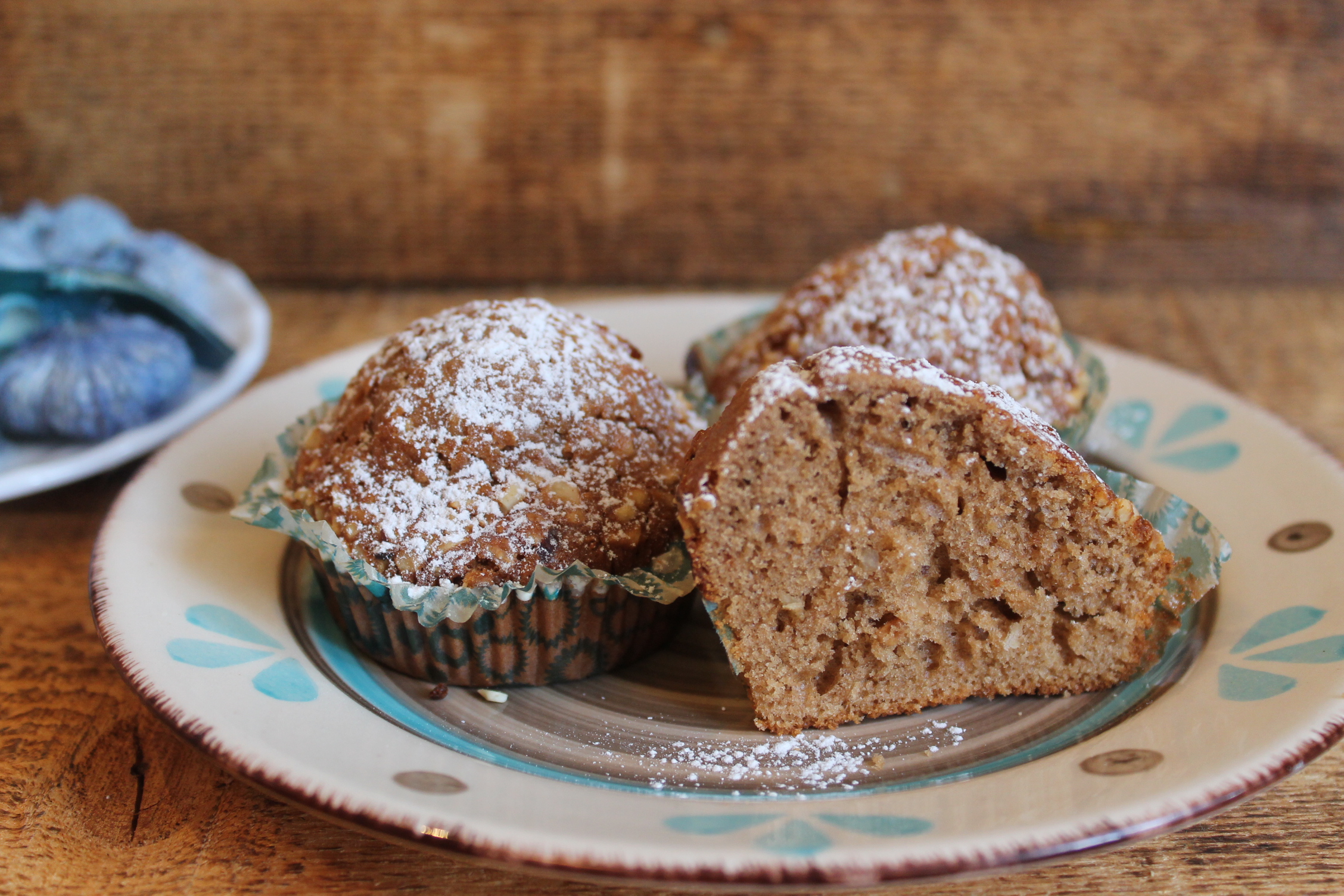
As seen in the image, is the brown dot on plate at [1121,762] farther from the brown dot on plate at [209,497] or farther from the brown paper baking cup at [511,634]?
the brown dot on plate at [209,497]

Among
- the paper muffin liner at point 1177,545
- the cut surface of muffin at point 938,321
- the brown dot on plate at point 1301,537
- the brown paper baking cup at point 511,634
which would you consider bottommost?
the brown paper baking cup at point 511,634

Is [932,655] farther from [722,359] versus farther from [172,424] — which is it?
[172,424]

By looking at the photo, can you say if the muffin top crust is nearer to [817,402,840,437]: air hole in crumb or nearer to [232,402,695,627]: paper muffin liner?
[232,402,695,627]: paper muffin liner

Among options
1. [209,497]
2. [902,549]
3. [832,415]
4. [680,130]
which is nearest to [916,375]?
[832,415]

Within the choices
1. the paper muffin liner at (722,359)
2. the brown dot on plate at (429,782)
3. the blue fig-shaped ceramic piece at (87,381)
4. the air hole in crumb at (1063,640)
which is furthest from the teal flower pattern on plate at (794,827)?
the blue fig-shaped ceramic piece at (87,381)

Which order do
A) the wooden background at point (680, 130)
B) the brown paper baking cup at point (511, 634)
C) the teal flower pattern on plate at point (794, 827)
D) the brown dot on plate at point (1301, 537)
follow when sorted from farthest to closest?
the wooden background at point (680, 130), the brown dot on plate at point (1301, 537), the brown paper baking cup at point (511, 634), the teal flower pattern on plate at point (794, 827)

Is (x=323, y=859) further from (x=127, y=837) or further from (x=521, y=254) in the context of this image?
(x=521, y=254)

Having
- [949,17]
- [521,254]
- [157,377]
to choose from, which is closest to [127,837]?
[157,377]
